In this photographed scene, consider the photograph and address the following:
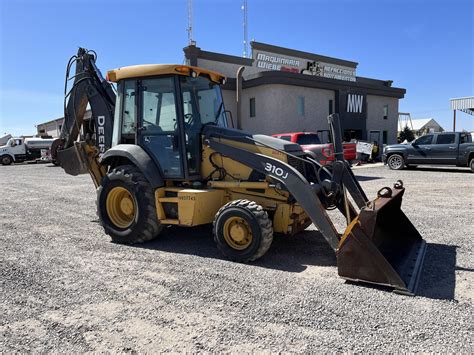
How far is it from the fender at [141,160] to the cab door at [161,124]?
83 mm

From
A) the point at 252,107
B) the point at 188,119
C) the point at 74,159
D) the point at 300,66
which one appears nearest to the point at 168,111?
the point at 188,119

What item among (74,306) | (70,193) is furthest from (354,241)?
(70,193)

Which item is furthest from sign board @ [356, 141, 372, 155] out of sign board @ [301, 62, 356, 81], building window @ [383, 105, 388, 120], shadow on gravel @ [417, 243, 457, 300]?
shadow on gravel @ [417, 243, 457, 300]

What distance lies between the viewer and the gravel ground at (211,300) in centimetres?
331

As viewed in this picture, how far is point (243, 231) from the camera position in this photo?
17.0 feet

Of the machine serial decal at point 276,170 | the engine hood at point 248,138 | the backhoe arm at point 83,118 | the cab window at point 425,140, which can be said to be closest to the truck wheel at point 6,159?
the backhoe arm at point 83,118

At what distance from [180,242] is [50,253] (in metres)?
1.93

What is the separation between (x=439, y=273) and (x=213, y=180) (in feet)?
10.7

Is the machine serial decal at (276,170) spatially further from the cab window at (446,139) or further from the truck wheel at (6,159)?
the truck wheel at (6,159)

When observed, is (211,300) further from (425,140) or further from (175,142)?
(425,140)

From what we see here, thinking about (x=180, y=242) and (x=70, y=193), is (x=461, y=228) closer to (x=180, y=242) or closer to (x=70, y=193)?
(x=180, y=242)

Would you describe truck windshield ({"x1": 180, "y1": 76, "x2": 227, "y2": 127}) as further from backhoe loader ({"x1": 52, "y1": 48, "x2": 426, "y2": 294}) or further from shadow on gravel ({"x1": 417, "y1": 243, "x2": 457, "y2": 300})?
shadow on gravel ({"x1": 417, "y1": 243, "x2": 457, "y2": 300})

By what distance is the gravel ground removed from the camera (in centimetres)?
331

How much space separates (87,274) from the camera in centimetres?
498
